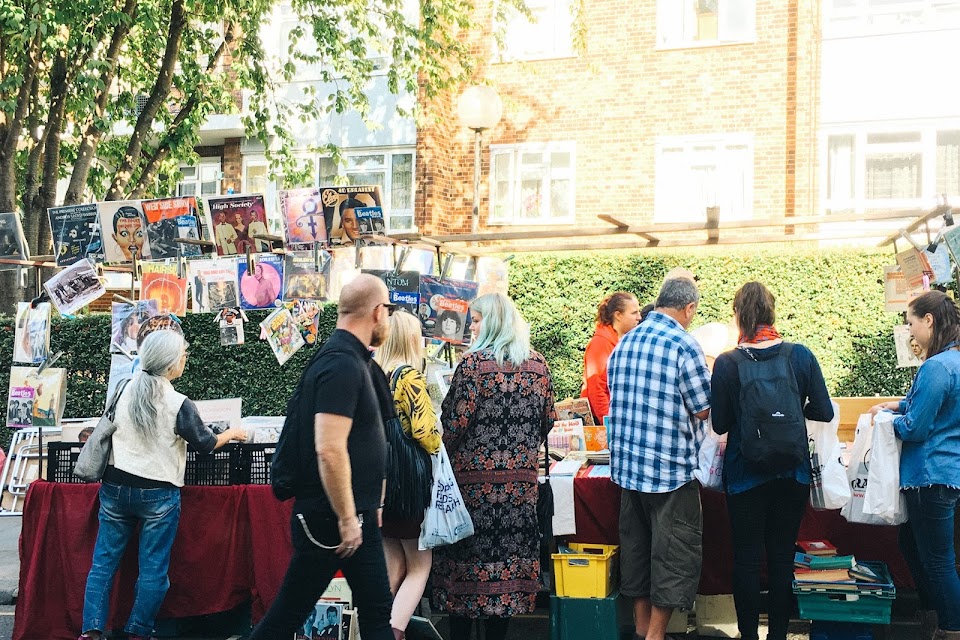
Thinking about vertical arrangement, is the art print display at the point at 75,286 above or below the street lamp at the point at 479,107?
below

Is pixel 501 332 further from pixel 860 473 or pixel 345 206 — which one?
pixel 345 206

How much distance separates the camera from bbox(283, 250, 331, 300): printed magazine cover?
24.9 ft

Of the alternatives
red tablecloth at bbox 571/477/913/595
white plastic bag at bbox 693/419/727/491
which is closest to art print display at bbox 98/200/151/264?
red tablecloth at bbox 571/477/913/595

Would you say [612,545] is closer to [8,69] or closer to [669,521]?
[669,521]

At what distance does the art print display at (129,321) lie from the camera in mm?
7672

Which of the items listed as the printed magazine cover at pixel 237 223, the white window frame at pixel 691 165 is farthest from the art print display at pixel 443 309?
the white window frame at pixel 691 165

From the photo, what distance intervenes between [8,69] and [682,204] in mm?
9868

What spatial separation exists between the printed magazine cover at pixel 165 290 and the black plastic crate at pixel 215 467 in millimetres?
2017

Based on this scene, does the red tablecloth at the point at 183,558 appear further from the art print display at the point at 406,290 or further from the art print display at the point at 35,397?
the art print display at the point at 35,397

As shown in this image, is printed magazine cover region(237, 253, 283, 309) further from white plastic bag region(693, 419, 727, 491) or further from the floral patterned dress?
white plastic bag region(693, 419, 727, 491)

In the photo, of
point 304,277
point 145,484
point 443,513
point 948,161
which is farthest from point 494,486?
point 948,161

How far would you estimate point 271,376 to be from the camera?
13.5 meters

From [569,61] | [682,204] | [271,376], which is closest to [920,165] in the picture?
[682,204]

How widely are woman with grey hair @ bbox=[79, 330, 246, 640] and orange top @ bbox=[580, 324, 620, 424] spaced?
2.99 m
